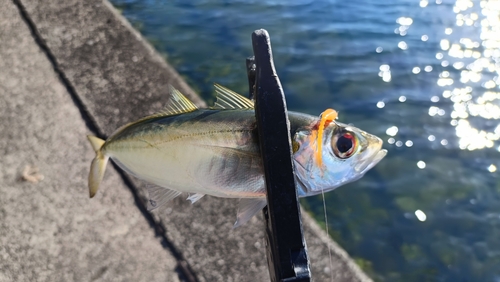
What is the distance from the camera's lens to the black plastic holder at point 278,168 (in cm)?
122

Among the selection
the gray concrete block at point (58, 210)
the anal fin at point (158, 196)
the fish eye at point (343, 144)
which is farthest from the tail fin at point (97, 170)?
the gray concrete block at point (58, 210)

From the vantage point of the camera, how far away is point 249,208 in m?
1.45

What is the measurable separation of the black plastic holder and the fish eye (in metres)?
0.20

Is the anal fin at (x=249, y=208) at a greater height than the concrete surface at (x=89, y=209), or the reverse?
the anal fin at (x=249, y=208)

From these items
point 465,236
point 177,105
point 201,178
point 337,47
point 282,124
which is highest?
point 282,124

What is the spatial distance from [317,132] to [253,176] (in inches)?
9.8

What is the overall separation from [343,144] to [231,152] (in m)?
0.36

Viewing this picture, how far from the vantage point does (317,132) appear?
136 cm

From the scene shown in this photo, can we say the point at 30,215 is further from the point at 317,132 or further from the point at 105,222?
the point at 317,132

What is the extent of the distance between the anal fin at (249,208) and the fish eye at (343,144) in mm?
293

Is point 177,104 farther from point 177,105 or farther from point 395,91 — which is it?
point 395,91

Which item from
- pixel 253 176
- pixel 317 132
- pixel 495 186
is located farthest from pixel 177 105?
pixel 495 186

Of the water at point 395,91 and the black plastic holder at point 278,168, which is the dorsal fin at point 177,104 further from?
the water at point 395,91

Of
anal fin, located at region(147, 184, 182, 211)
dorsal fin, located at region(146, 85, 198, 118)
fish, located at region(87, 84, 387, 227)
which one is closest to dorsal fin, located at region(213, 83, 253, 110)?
fish, located at region(87, 84, 387, 227)
